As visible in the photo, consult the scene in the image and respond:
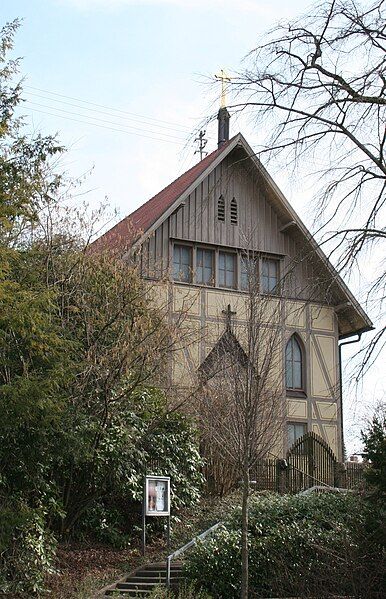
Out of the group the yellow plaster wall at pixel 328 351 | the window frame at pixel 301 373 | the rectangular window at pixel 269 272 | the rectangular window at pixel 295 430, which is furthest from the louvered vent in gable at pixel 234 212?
the rectangular window at pixel 295 430

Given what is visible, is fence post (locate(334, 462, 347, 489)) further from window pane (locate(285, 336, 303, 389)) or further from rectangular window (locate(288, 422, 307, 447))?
window pane (locate(285, 336, 303, 389))

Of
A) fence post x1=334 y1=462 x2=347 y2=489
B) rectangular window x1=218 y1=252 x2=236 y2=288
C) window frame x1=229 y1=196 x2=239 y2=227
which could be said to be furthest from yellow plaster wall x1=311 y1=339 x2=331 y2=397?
fence post x1=334 y1=462 x2=347 y2=489

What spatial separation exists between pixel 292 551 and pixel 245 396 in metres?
2.86

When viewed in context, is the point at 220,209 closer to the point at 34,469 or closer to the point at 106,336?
the point at 106,336

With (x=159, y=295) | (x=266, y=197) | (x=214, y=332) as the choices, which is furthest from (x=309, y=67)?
(x=266, y=197)

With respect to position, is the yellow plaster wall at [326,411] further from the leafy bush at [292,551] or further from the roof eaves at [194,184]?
the leafy bush at [292,551]

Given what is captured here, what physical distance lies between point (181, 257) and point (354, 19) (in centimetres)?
1736

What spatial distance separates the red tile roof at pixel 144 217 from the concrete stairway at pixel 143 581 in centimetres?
646

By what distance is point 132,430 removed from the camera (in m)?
17.3

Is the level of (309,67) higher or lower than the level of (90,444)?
higher

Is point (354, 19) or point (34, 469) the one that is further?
point (34, 469)

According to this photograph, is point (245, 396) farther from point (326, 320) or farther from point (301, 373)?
point (326, 320)

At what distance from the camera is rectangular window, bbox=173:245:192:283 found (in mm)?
25156

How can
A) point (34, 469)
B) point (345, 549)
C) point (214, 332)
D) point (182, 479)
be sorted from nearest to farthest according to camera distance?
point (345, 549) → point (34, 469) → point (182, 479) → point (214, 332)
